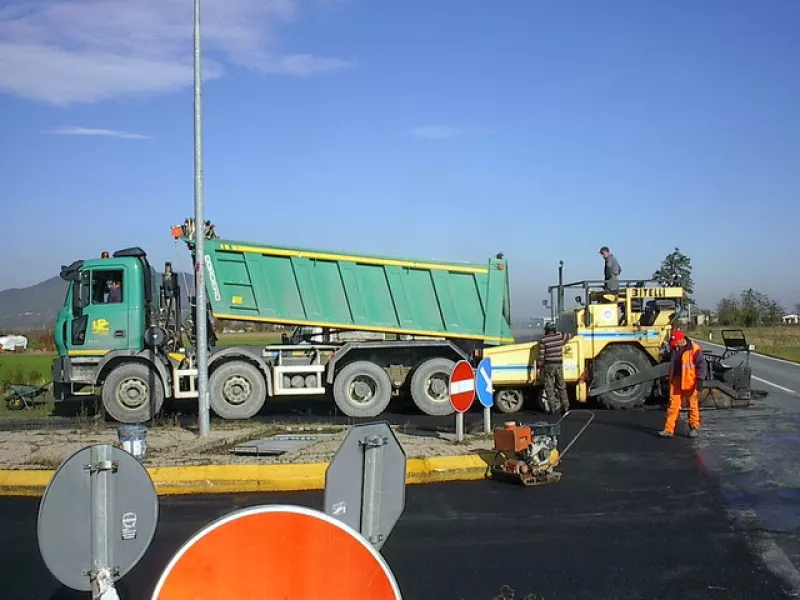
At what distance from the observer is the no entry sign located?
385 inches

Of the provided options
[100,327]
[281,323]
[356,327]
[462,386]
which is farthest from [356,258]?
[462,386]

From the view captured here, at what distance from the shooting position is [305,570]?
270cm

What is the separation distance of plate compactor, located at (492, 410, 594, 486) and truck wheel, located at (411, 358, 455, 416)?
5.80 m

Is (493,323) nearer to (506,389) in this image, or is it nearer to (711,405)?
(506,389)

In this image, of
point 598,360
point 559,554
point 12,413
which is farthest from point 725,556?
point 12,413

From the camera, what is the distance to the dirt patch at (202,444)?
9039 mm

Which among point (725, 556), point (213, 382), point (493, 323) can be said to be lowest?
point (725, 556)

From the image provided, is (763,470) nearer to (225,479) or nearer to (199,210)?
(225,479)

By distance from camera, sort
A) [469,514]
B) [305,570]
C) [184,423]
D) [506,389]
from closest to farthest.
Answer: [305,570] < [469,514] < [184,423] < [506,389]

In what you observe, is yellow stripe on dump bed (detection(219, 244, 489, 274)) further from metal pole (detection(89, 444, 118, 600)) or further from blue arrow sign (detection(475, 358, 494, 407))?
metal pole (detection(89, 444, 118, 600))

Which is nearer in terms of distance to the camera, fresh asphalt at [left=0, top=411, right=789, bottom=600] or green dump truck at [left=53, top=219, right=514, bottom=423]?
fresh asphalt at [left=0, top=411, right=789, bottom=600]

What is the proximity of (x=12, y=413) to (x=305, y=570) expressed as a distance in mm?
16358

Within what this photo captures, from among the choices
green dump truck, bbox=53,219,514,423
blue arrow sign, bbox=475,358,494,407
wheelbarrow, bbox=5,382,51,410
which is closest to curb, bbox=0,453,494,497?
→ blue arrow sign, bbox=475,358,494,407

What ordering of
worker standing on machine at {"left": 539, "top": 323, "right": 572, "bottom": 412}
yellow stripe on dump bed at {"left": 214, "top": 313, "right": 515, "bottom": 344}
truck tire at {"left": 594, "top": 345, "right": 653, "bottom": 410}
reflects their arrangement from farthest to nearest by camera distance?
1. truck tire at {"left": 594, "top": 345, "right": 653, "bottom": 410}
2. yellow stripe on dump bed at {"left": 214, "top": 313, "right": 515, "bottom": 344}
3. worker standing on machine at {"left": 539, "top": 323, "right": 572, "bottom": 412}
